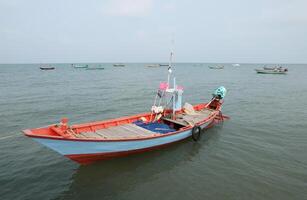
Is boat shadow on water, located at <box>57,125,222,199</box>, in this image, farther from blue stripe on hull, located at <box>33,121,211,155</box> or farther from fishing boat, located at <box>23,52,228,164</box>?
blue stripe on hull, located at <box>33,121,211,155</box>

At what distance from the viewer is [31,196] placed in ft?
29.8

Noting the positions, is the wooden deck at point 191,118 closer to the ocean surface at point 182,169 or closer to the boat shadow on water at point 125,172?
the ocean surface at point 182,169

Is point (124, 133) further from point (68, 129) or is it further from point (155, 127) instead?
point (68, 129)

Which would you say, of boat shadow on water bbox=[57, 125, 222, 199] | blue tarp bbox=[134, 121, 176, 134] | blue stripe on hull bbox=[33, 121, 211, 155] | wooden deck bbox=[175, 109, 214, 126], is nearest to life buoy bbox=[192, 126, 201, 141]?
wooden deck bbox=[175, 109, 214, 126]

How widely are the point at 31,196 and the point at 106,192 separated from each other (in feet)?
9.87

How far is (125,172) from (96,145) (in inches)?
81.6

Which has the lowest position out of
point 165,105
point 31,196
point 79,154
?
point 31,196

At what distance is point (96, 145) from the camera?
10148 mm

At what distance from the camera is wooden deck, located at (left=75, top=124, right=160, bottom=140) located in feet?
37.3

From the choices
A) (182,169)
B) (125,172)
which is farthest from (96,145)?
(182,169)

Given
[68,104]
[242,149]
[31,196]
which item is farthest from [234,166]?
[68,104]

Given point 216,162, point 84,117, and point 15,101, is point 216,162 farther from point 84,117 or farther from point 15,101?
point 15,101

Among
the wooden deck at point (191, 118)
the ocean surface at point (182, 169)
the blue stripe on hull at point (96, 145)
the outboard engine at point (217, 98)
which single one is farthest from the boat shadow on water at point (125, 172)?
the outboard engine at point (217, 98)

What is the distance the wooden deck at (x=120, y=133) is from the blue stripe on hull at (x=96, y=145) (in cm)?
40
